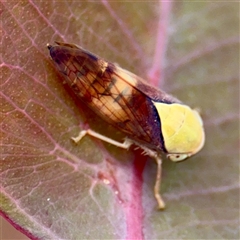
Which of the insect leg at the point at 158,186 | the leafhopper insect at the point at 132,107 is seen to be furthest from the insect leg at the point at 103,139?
the insect leg at the point at 158,186

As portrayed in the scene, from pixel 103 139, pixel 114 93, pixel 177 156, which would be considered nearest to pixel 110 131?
pixel 103 139

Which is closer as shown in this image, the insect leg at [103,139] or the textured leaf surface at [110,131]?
the textured leaf surface at [110,131]

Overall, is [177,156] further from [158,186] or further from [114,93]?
[114,93]

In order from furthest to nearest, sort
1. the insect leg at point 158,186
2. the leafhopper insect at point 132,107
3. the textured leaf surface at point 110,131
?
the insect leg at point 158,186
the leafhopper insect at point 132,107
the textured leaf surface at point 110,131

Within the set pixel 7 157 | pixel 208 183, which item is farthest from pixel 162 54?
pixel 7 157

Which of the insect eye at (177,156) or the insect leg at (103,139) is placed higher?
the insect leg at (103,139)

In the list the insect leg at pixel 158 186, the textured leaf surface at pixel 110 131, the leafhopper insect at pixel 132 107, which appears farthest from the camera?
the insect leg at pixel 158 186

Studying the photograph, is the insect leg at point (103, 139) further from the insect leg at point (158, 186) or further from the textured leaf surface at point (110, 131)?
the insect leg at point (158, 186)

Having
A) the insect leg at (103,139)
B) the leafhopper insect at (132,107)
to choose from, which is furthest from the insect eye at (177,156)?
the insect leg at (103,139)

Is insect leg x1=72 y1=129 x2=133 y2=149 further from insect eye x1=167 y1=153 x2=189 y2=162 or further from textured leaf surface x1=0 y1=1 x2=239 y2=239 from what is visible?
insect eye x1=167 y1=153 x2=189 y2=162
